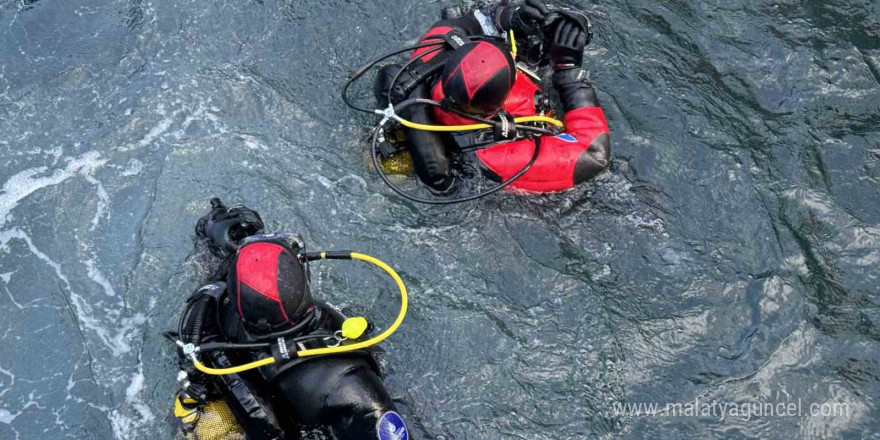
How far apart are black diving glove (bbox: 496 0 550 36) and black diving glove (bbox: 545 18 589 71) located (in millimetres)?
128

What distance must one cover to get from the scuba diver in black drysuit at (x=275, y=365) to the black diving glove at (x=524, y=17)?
2.27 metres

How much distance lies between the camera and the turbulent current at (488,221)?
4.66 metres

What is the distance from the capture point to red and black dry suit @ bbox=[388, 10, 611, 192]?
4.96 m

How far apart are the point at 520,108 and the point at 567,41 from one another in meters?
0.58

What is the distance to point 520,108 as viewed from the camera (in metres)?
5.11

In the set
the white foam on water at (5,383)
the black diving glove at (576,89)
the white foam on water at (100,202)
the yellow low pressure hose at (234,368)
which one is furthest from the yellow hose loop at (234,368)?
the black diving glove at (576,89)

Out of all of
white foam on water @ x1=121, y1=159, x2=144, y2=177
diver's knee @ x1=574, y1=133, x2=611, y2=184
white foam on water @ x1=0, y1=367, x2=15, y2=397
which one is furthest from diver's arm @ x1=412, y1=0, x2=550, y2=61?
white foam on water @ x1=0, y1=367, x2=15, y2=397

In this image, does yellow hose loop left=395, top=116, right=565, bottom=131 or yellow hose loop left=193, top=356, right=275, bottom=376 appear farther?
yellow hose loop left=395, top=116, right=565, bottom=131

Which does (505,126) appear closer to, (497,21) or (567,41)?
(567,41)

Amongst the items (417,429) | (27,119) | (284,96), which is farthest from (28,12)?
(417,429)

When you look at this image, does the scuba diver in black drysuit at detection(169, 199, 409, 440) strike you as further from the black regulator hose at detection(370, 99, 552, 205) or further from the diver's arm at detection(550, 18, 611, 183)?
the diver's arm at detection(550, 18, 611, 183)

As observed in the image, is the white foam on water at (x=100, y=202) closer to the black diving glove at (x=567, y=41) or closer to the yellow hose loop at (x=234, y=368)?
the yellow hose loop at (x=234, y=368)

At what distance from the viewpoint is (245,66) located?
241 inches

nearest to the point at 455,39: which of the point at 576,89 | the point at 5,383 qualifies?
the point at 576,89
